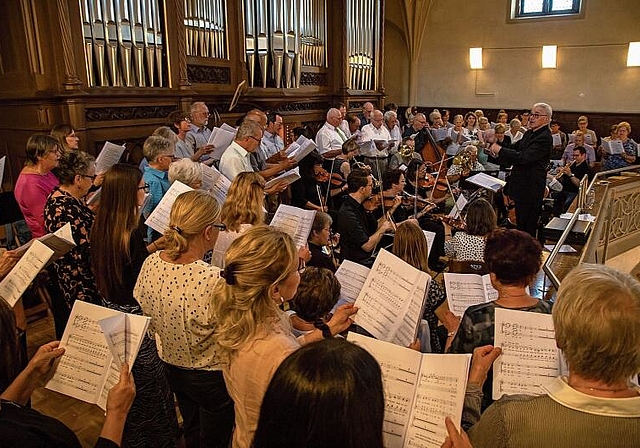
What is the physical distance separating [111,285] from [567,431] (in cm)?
186

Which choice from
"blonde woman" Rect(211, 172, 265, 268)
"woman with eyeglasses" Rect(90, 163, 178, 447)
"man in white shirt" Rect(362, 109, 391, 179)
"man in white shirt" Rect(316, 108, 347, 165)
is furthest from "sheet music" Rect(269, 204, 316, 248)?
"man in white shirt" Rect(316, 108, 347, 165)

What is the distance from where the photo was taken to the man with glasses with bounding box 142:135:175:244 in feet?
11.5

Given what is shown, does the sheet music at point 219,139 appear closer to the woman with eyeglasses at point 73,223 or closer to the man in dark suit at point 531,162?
the woman with eyeglasses at point 73,223

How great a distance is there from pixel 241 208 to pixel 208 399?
3.72ft

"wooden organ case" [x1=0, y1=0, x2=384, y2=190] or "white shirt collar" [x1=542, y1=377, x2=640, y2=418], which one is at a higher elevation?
"wooden organ case" [x1=0, y1=0, x2=384, y2=190]

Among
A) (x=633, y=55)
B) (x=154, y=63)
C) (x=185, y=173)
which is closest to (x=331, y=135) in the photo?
(x=154, y=63)

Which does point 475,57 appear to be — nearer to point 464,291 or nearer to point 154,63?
point 154,63

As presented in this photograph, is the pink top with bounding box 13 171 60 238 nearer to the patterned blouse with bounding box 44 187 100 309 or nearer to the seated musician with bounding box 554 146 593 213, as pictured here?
the patterned blouse with bounding box 44 187 100 309

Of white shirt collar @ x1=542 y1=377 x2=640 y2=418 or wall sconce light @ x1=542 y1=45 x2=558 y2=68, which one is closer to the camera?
white shirt collar @ x1=542 y1=377 x2=640 y2=418

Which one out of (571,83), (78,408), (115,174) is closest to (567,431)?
(115,174)

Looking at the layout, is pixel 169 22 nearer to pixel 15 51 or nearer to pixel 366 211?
pixel 15 51

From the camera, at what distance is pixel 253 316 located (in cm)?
145

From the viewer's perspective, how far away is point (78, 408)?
9.49 ft

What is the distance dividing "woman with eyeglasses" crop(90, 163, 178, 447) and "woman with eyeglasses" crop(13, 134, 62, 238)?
1.20m
